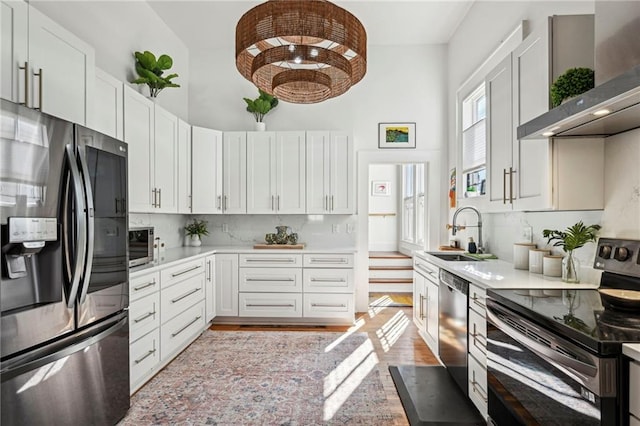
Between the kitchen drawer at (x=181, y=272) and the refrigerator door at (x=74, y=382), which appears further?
the kitchen drawer at (x=181, y=272)

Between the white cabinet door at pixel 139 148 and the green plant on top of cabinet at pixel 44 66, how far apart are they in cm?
69

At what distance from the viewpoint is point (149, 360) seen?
2641 millimetres

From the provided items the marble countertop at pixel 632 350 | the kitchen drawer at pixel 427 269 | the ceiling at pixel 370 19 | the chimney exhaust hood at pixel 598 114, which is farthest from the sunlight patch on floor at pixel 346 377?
the ceiling at pixel 370 19

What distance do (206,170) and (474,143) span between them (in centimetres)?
291

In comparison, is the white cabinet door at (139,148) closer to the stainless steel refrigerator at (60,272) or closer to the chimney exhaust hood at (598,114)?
the stainless steel refrigerator at (60,272)

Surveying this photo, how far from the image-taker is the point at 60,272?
1.64 metres

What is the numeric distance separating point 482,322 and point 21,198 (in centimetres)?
237

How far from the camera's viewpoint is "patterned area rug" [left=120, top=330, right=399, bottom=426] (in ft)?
7.35

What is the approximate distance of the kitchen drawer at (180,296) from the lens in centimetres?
287

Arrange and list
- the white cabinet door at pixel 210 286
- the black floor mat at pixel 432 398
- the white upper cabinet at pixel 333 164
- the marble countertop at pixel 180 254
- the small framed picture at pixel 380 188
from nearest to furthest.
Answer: the black floor mat at pixel 432 398, the marble countertop at pixel 180 254, the white cabinet door at pixel 210 286, the white upper cabinet at pixel 333 164, the small framed picture at pixel 380 188

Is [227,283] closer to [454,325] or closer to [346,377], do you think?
[346,377]

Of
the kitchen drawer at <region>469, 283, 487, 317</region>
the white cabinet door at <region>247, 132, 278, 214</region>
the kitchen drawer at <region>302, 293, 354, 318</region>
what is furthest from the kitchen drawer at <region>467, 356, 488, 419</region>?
the white cabinet door at <region>247, 132, 278, 214</region>

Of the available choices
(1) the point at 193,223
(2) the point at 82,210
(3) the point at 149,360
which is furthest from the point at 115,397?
(1) the point at 193,223

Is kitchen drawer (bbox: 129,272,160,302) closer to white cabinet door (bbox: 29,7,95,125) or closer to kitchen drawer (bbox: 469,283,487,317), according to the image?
white cabinet door (bbox: 29,7,95,125)
